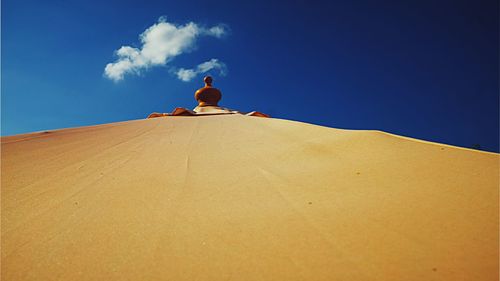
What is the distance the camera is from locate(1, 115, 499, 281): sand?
4.20ft

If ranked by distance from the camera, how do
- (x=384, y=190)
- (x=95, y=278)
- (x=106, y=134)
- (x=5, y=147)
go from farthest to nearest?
(x=106, y=134) → (x=5, y=147) → (x=384, y=190) → (x=95, y=278)

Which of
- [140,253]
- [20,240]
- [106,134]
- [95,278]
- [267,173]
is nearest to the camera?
[95,278]

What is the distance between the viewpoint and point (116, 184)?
2.26 m

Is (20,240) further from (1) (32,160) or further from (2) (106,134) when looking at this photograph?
(2) (106,134)

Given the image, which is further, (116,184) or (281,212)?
(116,184)

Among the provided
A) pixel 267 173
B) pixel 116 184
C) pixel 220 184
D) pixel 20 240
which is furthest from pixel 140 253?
pixel 267 173

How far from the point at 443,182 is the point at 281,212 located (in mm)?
1216

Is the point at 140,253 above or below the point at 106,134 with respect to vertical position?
below

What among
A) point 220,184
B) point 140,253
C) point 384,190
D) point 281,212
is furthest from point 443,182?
point 140,253

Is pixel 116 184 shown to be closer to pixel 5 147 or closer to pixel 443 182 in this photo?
pixel 5 147

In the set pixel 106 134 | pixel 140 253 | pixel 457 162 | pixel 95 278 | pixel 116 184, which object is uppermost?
pixel 106 134

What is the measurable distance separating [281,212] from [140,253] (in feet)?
2.83

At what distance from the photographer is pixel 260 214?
67.4 inches

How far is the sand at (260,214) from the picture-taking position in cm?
128
